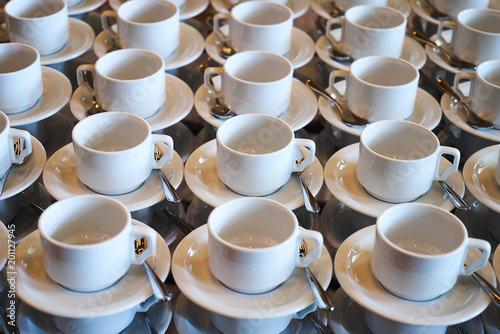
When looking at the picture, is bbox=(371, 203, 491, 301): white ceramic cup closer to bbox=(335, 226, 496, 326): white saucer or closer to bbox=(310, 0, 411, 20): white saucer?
bbox=(335, 226, 496, 326): white saucer

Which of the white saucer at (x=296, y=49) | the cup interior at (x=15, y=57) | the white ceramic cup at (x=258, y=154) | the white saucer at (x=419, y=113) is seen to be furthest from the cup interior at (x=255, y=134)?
the cup interior at (x=15, y=57)

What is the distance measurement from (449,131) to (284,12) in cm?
33

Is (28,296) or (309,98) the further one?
(309,98)

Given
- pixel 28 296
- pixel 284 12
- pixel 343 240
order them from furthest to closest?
pixel 284 12 → pixel 343 240 → pixel 28 296

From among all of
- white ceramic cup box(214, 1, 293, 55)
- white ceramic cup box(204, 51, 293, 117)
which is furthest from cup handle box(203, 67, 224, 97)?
white ceramic cup box(214, 1, 293, 55)

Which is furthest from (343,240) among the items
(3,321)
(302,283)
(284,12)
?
(284,12)

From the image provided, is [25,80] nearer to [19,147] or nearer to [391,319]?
[19,147]

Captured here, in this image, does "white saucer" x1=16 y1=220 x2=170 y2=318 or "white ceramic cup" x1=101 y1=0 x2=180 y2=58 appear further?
"white ceramic cup" x1=101 y1=0 x2=180 y2=58

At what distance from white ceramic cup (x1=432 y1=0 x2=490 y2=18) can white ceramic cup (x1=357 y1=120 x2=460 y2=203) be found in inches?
15.6

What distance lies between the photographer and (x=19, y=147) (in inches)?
32.9

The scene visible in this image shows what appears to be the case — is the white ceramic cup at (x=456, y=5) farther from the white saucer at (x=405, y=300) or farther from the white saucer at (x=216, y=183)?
the white saucer at (x=405, y=300)

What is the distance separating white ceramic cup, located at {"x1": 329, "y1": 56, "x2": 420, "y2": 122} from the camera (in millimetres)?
877

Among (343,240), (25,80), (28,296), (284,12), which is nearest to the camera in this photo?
(28,296)

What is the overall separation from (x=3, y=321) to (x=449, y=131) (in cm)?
60
